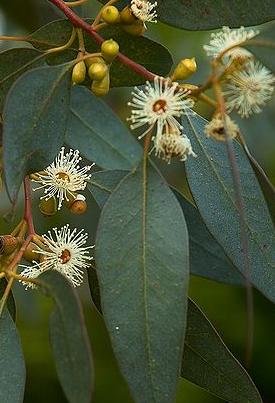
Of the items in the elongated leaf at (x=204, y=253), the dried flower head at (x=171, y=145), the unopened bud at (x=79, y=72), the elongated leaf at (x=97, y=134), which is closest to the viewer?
the dried flower head at (x=171, y=145)

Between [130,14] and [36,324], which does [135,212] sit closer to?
[130,14]

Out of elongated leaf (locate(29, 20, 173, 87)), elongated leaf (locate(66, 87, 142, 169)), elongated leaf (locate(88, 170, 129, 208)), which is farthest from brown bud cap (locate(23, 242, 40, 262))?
elongated leaf (locate(66, 87, 142, 169))

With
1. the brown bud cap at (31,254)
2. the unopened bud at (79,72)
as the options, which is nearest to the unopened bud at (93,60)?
the unopened bud at (79,72)

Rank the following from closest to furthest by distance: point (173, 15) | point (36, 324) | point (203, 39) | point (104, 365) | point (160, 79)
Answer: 1. point (160, 79)
2. point (173, 15)
3. point (203, 39)
4. point (36, 324)
5. point (104, 365)

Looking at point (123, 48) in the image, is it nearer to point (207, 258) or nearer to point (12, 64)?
point (12, 64)

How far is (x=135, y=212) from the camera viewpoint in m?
Answer: 1.18

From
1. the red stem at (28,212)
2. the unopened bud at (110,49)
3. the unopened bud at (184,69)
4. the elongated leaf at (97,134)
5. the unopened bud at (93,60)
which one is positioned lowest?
the red stem at (28,212)

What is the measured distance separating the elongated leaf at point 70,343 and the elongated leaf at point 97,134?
585 mm

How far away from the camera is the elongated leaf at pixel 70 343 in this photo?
0.99m

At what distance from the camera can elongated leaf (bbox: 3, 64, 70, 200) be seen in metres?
1.14

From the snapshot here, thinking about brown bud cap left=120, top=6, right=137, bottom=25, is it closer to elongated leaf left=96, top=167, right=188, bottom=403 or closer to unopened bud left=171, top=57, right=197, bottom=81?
unopened bud left=171, top=57, right=197, bottom=81

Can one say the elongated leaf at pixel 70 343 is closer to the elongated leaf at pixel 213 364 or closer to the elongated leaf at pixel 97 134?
the elongated leaf at pixel 213 364

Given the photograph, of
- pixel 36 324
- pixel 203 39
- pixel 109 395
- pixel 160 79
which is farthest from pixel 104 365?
pixel 160 79

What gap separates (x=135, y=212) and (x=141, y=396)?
0.22 meters
